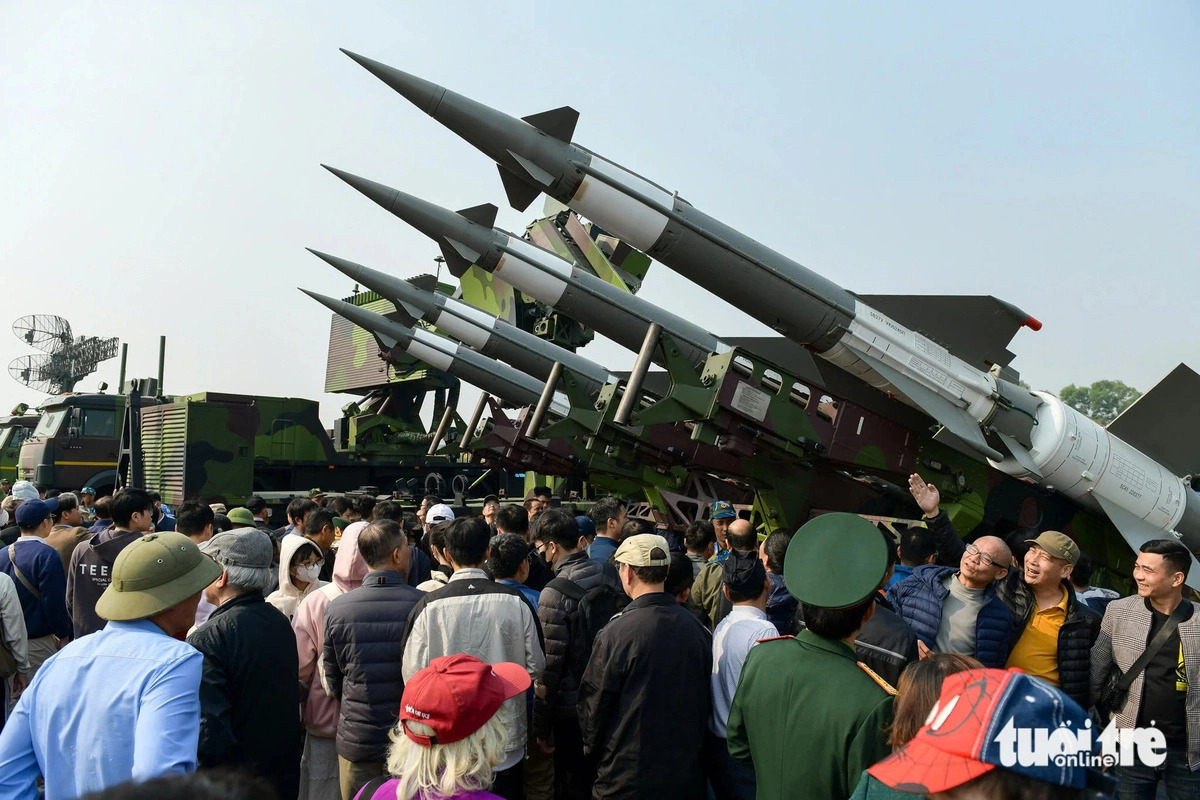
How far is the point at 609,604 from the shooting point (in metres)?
4.12

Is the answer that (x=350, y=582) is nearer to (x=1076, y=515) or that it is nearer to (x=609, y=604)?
(x=609, y=604)

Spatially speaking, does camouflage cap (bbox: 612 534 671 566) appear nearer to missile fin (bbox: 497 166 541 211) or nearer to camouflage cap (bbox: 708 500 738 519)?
camouflage cap (bbox: 708 500 738 519)

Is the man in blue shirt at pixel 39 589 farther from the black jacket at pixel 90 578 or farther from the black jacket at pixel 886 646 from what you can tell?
the black jacket at pixel 886 646

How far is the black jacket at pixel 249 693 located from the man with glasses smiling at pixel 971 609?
2589 millimetres

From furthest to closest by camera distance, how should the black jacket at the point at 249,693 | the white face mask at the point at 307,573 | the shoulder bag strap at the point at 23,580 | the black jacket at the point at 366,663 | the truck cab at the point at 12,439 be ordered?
the truck cab at the point at 12,439, the shoulder bag strap at the point at 23,580, the white face mask at the point at 307,573, the black jacket at the point at 366,663, the black jacket at the point at 249,693

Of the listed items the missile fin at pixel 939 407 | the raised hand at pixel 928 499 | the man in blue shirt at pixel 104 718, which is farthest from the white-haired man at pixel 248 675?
the missile fin at pixel 939 407

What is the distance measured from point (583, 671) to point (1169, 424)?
8.63 meters

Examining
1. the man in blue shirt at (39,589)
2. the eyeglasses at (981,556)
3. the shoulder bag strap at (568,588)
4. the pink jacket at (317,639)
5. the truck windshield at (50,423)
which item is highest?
the eyeglasses at (981,556)

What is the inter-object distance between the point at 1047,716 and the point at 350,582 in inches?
141

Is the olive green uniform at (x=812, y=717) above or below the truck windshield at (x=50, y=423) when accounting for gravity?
above

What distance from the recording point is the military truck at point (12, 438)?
55.4ft

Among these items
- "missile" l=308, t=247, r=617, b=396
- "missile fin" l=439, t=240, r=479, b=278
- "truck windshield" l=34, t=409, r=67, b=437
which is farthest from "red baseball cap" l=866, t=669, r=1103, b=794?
"truck windshield" l=34, t=409, r=67, b=437

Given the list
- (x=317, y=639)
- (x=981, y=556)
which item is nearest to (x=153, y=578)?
(x=317, y=639)

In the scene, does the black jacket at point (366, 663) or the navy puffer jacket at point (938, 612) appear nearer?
the black jacket at point (366, 663)
